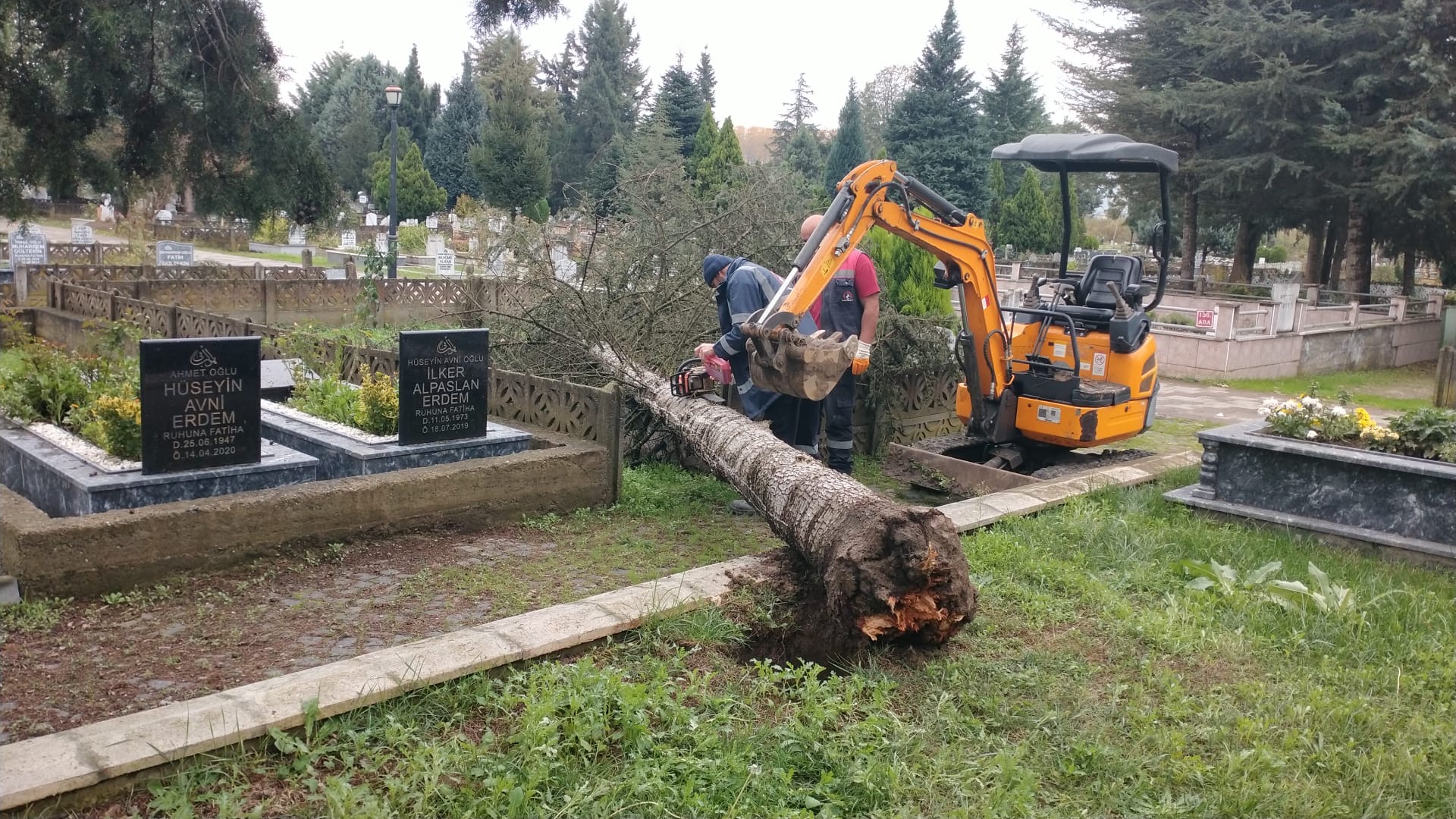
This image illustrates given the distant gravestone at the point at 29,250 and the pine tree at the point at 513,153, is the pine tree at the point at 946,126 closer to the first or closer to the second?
the pine tree at the point at 513,153

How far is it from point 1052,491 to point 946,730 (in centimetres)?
389

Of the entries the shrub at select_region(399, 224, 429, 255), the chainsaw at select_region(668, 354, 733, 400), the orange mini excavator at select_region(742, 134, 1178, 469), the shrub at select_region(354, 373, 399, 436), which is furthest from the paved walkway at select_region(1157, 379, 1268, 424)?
the shrub at select_region(399, 224, 429, 255)

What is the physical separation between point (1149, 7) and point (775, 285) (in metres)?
26.6

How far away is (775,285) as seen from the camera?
750cm

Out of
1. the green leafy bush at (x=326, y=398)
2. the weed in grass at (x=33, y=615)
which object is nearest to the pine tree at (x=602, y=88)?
the green leafy bush at (x=326, y=398)

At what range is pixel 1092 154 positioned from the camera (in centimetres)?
821

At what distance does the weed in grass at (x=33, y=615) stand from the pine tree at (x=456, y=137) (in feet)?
188

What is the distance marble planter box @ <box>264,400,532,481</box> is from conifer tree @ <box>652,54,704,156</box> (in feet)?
135

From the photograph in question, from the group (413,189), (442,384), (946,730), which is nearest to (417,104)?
(413,189)

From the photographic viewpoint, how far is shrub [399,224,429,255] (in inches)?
1526

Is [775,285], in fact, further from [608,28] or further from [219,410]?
[608,28]

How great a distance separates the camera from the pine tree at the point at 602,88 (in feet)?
189

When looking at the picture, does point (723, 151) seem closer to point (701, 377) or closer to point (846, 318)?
point (846, 318)

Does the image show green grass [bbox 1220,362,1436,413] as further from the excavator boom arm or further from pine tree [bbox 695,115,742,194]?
pine tree [bbox 695,115,742,194]
